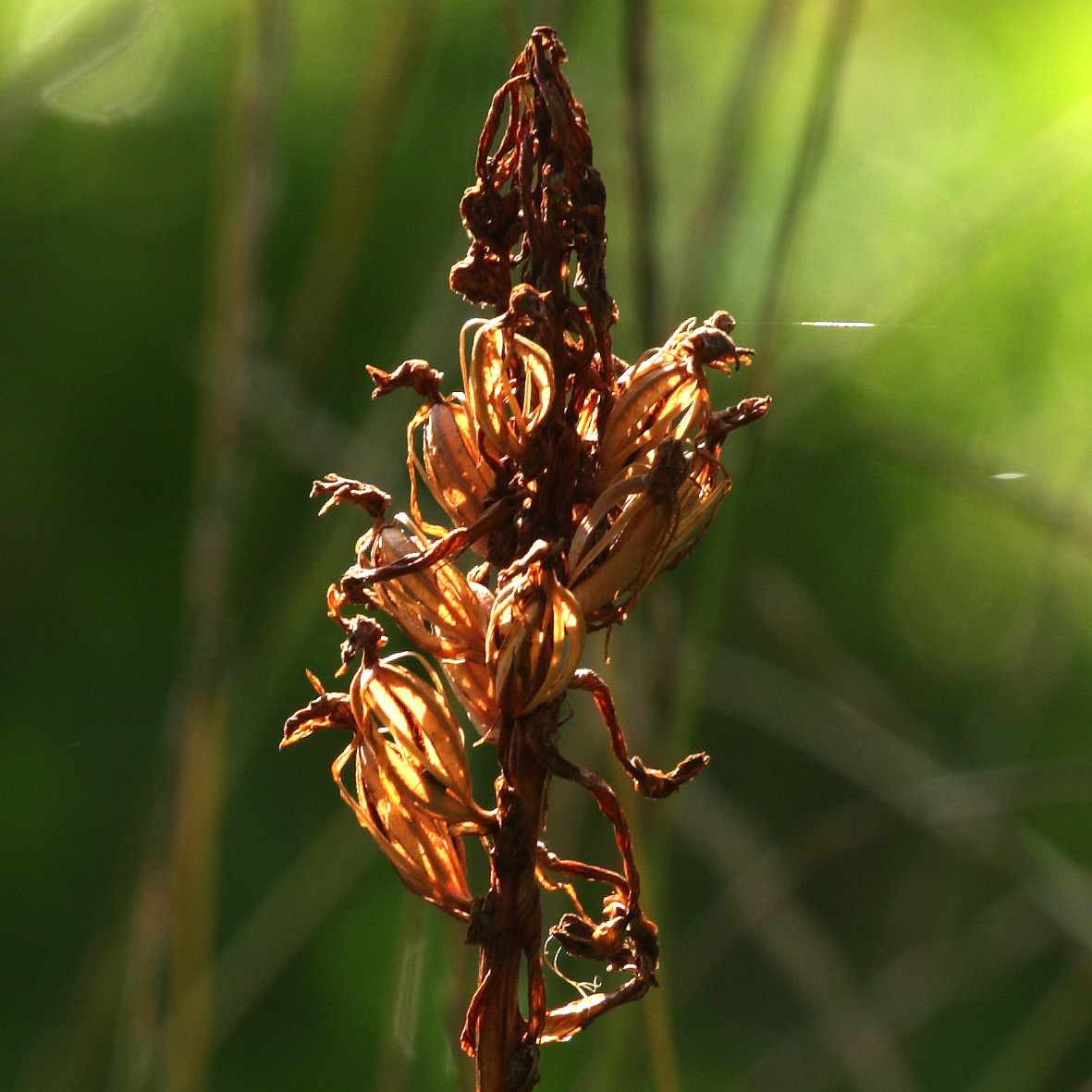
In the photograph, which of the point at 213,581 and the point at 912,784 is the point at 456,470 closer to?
the point at 213,581

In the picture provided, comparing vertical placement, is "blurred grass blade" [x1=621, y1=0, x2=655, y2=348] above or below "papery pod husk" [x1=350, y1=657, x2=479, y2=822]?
above

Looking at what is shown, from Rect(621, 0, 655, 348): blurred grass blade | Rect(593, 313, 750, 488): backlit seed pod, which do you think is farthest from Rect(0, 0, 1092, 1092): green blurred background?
Rect(593, 313, 750, 488): backlit seed pod

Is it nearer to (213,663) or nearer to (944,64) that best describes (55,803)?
(213,663)

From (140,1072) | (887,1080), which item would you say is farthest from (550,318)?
(887,1080)

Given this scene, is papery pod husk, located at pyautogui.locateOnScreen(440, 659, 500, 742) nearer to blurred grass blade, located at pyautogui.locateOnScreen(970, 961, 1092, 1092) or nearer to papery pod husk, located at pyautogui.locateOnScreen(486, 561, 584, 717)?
papery pod husk, located at pyautogui.locateOnScreen(486, 561, 584, 717)

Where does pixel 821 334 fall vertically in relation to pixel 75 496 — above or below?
above

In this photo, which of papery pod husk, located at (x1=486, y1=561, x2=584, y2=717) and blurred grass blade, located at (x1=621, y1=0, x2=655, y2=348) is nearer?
papery pod husk, located at (x1=486, y1=561, x2=584, y2=717)

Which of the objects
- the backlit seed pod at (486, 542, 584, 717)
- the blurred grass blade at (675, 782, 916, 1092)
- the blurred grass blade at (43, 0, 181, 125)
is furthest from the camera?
the blurred grass blade at (43, 0, 181, 125)
